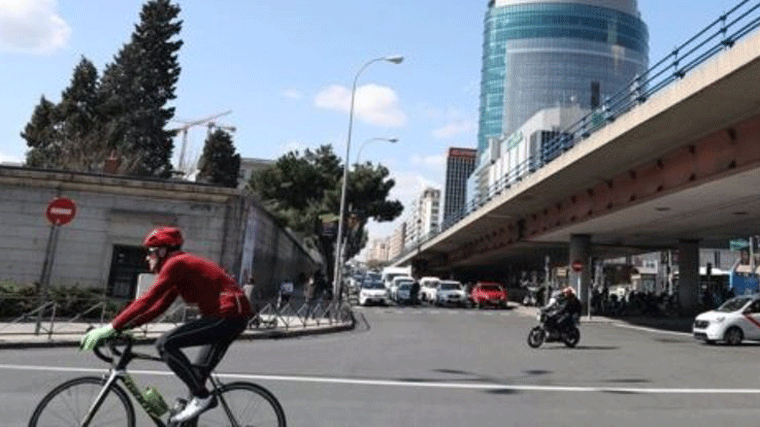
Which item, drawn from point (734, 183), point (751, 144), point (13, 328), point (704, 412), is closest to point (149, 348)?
point (13, 328)

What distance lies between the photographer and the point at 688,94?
1961 cm

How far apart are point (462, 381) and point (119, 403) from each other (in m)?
8.04

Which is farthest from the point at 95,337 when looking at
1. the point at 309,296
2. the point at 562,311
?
the point at 309,296

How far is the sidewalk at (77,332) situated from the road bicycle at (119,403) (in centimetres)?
564

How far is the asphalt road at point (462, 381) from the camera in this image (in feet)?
32.4

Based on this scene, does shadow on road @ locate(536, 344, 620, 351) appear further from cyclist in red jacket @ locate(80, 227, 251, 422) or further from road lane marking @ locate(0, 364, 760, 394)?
cyclist in red jacket @ locate(80, 227, 251, 422)

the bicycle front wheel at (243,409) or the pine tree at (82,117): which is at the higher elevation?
the pine tree at (82,117)

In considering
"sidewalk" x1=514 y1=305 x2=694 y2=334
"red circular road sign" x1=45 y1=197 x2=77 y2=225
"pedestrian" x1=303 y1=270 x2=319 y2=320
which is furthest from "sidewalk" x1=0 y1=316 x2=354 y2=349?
"sidewalk" x1=514 y1=305 x2=694 y2=334

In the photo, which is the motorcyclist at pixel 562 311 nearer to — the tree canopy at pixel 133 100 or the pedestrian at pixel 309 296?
the pedestrian at pixel 309 296

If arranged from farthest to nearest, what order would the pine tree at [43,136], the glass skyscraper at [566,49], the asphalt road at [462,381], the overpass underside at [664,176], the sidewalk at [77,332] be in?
the glass skyscraper at [566,49] → the pine tree at [43,136] → the overpass underside at [664,176] → the sidewalk at [77,332] → the asphalt road at [462,381]

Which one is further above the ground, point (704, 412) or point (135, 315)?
point (135, 315)

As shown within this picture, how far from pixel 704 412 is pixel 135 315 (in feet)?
26.4

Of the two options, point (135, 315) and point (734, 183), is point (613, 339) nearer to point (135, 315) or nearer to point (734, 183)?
point (734, 183)

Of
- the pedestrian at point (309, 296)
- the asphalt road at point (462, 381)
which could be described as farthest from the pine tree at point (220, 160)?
the asphalt road at point (462, 381)
